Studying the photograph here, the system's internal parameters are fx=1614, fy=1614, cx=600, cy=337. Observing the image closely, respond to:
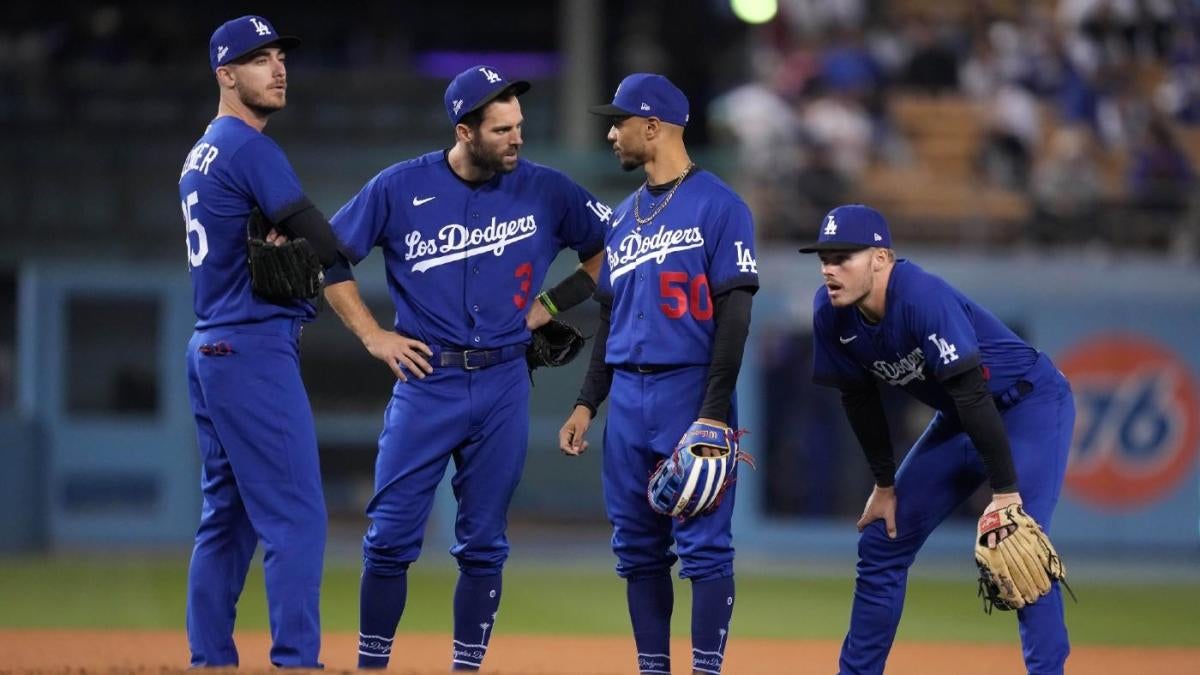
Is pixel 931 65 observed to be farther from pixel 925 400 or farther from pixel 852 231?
pixel 852 231

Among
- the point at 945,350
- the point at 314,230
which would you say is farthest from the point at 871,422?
the point at 314,230

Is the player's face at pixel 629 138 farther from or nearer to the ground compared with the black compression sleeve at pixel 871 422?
farther from the ground

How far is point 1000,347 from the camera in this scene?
5.84 meters

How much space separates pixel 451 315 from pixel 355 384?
9.84m

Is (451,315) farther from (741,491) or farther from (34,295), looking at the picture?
(34,295)

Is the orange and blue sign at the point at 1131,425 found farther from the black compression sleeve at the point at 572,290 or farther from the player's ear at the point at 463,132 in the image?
the player's ear at the point at 463,132

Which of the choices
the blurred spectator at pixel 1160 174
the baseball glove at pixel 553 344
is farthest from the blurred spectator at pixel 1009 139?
the baseball glove at pixel 553 344

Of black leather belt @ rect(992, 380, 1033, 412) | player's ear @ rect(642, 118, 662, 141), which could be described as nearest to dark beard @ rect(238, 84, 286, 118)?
player's ear @ rect(642, 118, 662, 141)

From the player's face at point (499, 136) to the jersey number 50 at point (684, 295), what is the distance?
2.44ft

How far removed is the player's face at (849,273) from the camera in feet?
18.5

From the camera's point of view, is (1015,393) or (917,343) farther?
(1015,393)

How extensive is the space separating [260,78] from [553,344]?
1.59 m

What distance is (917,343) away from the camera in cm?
564

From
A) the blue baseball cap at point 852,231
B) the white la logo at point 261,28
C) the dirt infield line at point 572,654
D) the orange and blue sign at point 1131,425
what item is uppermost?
the white la logo at point 261,28
